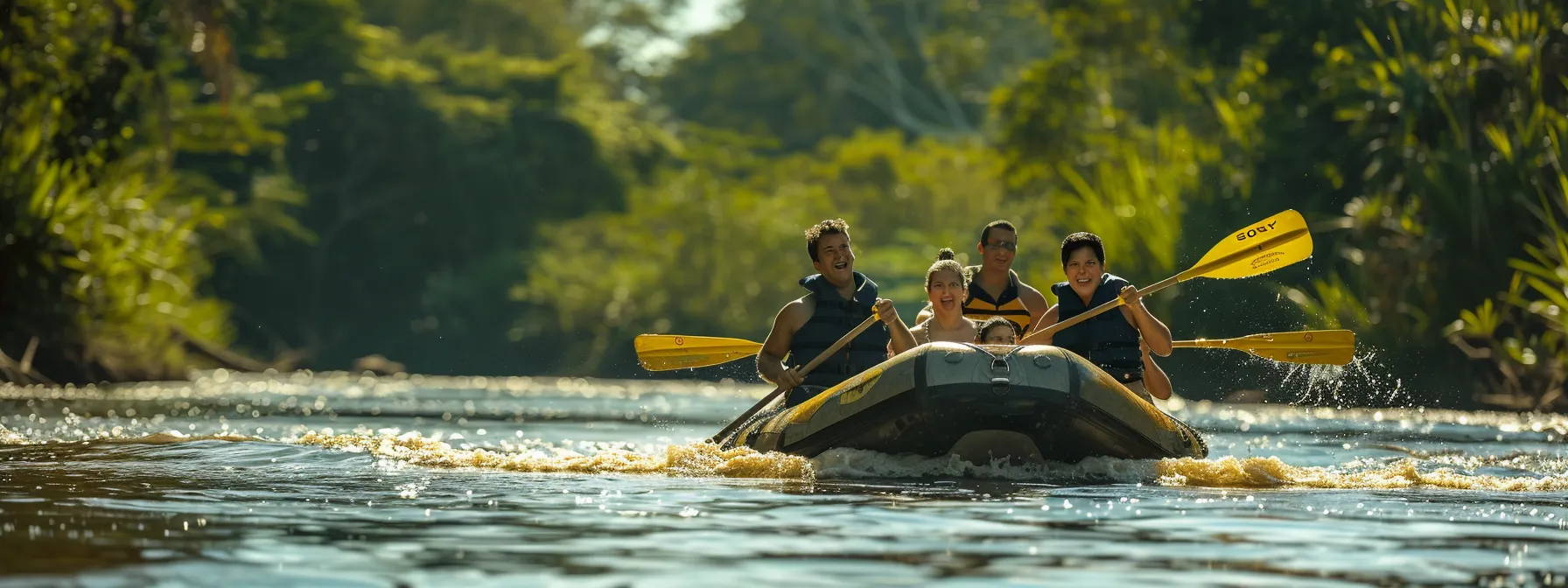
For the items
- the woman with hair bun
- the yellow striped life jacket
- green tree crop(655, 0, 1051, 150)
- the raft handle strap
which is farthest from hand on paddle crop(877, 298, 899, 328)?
green tree crop(655, 0, 1051, 150)

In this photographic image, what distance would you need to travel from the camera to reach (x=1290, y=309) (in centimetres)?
2075

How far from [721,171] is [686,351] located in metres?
39.7

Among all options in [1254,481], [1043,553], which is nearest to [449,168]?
[1254,481]

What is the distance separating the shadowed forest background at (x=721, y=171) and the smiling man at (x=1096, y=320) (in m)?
6.14

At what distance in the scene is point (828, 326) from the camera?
35.4 feet

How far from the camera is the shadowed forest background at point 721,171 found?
18734mm

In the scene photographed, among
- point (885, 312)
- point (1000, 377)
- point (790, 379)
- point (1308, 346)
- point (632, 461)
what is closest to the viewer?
point (1000, 377)

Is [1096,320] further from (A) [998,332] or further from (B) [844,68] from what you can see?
(B) [844,68]

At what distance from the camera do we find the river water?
5996 millimetres

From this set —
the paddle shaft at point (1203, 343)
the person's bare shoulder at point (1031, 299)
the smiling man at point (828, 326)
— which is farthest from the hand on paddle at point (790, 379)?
the paddle shaft at point (1203, 343)

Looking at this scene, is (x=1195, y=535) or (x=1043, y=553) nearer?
(x=1043, y=553)

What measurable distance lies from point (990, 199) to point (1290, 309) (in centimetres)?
2888

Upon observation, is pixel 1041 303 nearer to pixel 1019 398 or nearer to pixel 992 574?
pixel 1019 398

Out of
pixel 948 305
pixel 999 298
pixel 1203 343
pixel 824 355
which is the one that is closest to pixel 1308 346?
pixel 1203 343
